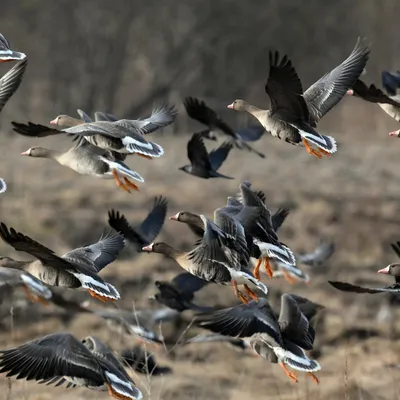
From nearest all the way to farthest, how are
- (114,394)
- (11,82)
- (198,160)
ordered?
(114,394), (11,82), (198,160)

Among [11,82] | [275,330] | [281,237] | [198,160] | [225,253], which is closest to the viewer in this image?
[225,253]

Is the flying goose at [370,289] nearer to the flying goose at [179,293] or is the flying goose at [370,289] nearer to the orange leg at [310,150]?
the orange leg at [310,150]

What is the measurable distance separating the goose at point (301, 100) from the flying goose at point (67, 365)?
189 centimetres

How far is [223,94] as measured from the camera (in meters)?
38.8

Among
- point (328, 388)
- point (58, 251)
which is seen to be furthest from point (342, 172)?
point (328, 388)

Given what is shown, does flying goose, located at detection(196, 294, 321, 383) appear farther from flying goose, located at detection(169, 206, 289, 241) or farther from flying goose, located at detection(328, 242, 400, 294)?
flying goose, located at detection(328, 242, 400, 294)

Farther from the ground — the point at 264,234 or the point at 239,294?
the point at 264,234

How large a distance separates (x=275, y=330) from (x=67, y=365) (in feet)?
5.39

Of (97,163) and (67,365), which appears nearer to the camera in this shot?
(67,365)

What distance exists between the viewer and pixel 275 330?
9.46m

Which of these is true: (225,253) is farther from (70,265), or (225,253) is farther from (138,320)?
(138,320)

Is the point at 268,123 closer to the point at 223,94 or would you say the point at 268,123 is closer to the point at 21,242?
the point at 21,242

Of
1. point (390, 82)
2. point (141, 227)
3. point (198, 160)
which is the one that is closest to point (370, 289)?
point (390, 82)

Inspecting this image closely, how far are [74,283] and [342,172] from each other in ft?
46.6
